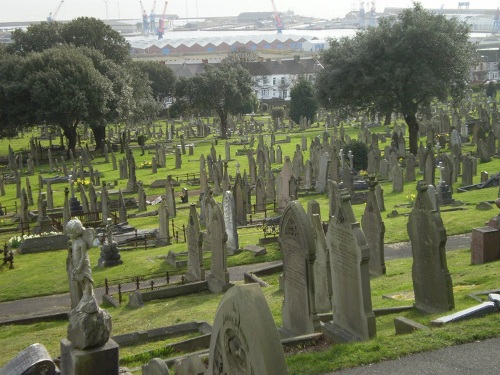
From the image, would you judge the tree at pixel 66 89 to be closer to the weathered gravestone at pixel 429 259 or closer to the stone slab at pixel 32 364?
the weathered gravestone at pixel 429 259

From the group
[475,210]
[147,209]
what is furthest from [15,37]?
[475,210]

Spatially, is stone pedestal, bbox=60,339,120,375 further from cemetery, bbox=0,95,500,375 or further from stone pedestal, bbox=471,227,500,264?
stone pedestal, bbox=471,227,500,264

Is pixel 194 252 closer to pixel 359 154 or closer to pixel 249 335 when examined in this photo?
pixel 249 335

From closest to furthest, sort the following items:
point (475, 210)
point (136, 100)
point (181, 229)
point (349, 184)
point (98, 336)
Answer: point (98, 336) < point (475, 210) < point (181, 229) < point (349, 184) < point (136, 100)

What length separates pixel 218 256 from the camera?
19734 millimetres

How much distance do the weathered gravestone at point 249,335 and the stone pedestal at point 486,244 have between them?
32.8 feet

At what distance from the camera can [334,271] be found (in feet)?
46.4

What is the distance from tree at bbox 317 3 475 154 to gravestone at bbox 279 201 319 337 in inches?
1268

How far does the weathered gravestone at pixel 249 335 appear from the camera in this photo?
8344 millimetres

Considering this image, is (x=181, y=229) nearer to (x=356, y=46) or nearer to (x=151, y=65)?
(x=356, y=46)

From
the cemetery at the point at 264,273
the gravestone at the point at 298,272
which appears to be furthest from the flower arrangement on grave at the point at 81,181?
the gravestone at the point at 298,272

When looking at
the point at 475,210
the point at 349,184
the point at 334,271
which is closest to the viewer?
the point at 334,271

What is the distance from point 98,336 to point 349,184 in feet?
76.6

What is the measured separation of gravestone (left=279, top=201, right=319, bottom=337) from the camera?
13.7m
